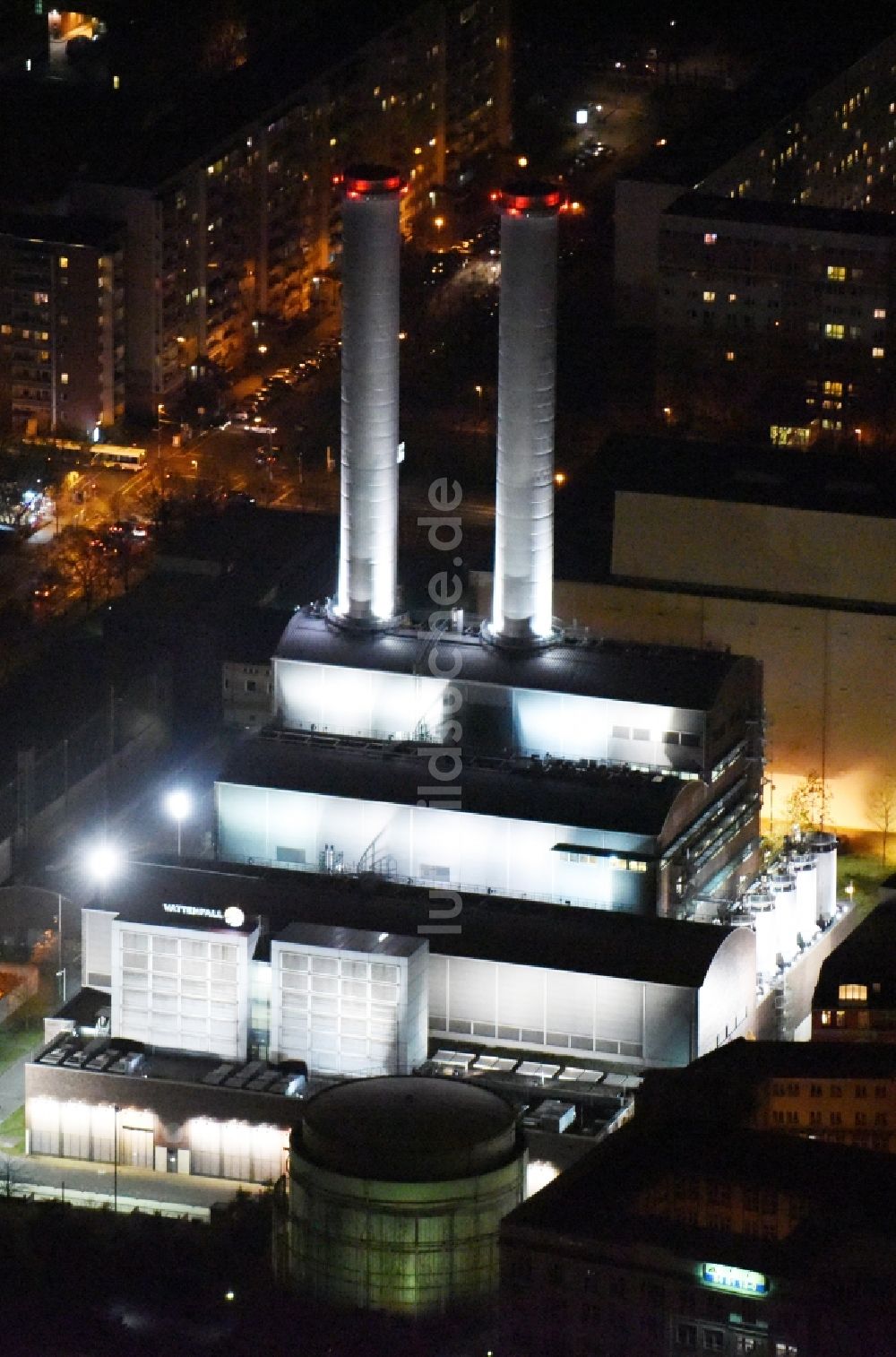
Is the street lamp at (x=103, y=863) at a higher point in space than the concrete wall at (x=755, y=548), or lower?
lower

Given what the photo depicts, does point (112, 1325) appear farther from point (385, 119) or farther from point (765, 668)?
point (385, 119)

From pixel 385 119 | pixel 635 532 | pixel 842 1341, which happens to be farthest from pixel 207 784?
pixel 385 119

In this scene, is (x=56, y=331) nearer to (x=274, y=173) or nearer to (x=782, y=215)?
(x=274, y=173)

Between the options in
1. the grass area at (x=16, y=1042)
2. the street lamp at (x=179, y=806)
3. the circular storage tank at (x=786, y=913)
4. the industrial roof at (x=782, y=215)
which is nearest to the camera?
the grass area at (x=16, y=1042)

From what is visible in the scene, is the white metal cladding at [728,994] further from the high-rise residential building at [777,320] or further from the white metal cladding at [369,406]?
the high-rise residential building at [777,320]

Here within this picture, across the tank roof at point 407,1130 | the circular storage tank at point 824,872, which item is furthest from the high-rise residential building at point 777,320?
the tank roof at point 407,1130
